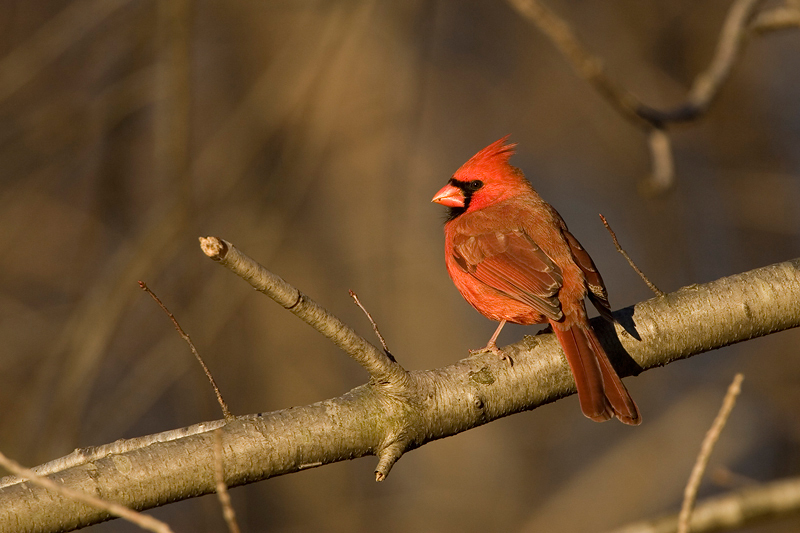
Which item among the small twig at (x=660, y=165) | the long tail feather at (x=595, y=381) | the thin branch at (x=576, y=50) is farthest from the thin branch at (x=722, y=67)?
the long tail feather at (x=595, y=381)

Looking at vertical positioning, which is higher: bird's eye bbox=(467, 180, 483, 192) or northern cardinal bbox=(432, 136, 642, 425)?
bird's eye bbox=(467, 180, 483, 192)

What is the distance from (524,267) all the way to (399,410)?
1.14 metres

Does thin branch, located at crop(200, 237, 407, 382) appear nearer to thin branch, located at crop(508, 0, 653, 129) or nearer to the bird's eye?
thin branch, located at crop(508, 0, 653, 129)

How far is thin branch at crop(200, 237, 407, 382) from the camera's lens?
1.62 m

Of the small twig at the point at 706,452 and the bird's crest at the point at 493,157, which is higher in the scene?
the bird's crest at the point at 493,157

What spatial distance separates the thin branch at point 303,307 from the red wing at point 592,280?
3.08ft

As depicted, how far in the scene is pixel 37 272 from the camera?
673 cm

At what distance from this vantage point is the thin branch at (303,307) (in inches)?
63.8

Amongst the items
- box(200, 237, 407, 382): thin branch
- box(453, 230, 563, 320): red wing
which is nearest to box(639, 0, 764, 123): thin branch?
box(453, 230, 563, 320): red wing

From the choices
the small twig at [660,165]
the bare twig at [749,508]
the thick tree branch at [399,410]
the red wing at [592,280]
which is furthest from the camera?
the small twig at [660,165]

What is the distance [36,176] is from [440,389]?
4.72m

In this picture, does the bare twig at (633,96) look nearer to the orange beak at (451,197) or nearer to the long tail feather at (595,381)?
the orange beak at (451,197)

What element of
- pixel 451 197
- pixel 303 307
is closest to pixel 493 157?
pixel 451 197

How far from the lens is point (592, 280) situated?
305cm
